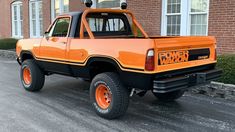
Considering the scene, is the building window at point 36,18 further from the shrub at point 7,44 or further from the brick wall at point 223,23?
the brick wall at point 223,23

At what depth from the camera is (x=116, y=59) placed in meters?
5.28

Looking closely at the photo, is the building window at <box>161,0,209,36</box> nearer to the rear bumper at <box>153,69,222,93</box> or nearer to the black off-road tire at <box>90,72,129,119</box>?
the rear bumper at <box>153,69,222,93</box>

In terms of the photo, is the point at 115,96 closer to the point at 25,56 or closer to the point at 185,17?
the point at 25,56

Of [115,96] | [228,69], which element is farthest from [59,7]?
[115,96]

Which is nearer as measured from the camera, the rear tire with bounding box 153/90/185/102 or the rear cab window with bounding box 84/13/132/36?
the rear tire with bounding box 153/90/185/102

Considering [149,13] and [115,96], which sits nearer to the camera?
[115,96]

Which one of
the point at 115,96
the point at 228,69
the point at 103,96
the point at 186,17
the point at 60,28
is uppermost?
the point at 186,17

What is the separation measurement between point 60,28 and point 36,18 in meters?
13.9

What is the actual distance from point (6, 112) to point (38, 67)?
1.86 meters

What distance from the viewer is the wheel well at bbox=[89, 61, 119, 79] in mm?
5689

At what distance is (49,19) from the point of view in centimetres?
1873

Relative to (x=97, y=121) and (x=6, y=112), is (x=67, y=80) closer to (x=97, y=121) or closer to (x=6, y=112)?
(x=6, y=112)

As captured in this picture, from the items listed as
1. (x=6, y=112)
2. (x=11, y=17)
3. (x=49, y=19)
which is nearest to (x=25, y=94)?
(x=6, y=112)

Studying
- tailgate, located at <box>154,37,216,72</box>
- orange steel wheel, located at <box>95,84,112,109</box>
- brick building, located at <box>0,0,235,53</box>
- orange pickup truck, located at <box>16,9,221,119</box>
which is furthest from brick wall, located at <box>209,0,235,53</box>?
orange steel wheel, located at <box>95,84,112,109</box>
